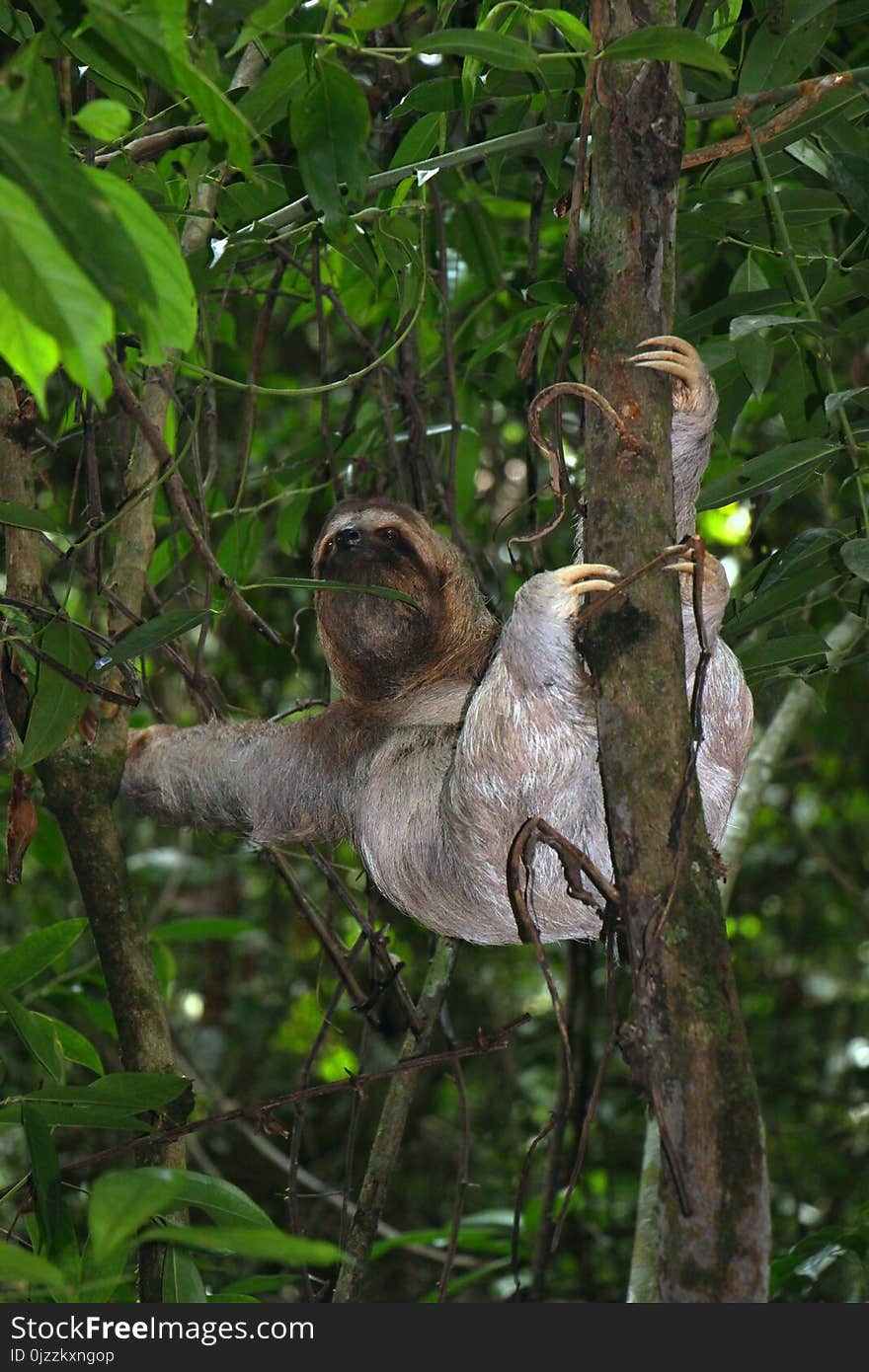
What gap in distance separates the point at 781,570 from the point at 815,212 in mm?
1222

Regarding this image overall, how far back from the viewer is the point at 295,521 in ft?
15.7

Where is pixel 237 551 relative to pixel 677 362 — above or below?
below

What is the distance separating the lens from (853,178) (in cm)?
315

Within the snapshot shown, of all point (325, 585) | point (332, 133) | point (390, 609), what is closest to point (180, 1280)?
point (325, 585)

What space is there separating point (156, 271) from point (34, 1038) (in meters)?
1.91

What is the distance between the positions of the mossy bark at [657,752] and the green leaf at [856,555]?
712 mm

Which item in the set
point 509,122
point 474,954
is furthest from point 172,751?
point 474,954

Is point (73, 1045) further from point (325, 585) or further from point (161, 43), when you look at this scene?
point (161, 43)

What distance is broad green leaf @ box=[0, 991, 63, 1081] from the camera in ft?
9.18

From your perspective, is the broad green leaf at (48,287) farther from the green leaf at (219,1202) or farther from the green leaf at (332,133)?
the green leaf at (219,1202)

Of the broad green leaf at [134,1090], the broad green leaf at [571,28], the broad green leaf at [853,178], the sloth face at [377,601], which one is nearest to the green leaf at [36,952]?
the broad green leaf at [134,1090]

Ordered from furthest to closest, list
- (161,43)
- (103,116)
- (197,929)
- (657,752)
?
(197,929) < (657,752) < (103,116) < (161,43)

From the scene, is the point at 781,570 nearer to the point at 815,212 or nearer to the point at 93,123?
the point at 815,212

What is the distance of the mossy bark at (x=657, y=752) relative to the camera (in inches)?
79.5
